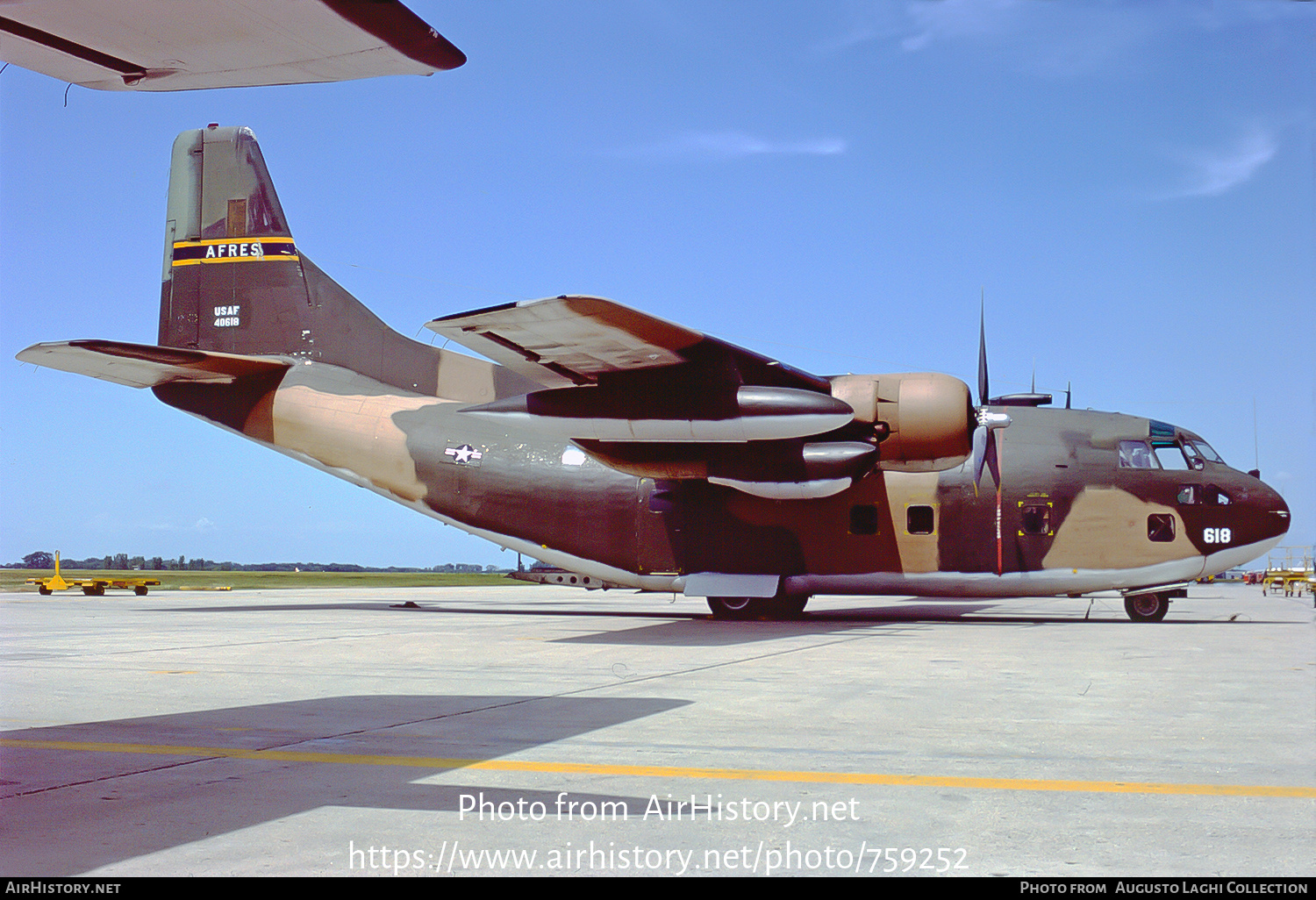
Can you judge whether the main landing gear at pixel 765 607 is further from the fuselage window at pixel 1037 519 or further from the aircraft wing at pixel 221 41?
the aircraft wing at pixel 221 41

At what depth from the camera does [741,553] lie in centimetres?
1934

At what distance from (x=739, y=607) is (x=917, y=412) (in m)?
5.72

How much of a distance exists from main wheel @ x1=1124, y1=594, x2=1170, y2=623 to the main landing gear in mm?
6235

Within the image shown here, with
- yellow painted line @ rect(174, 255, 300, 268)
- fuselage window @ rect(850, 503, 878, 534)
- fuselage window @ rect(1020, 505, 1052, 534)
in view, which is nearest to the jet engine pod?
fuselage window @ rect(850, 503, 878, 534)

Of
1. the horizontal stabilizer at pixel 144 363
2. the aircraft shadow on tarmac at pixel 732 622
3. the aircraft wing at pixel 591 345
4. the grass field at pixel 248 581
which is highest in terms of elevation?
the horizontal stabilizer at pixel 144 363

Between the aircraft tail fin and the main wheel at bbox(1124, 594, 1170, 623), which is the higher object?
the aircraft tail fin

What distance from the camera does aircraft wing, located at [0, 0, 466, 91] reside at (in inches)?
145

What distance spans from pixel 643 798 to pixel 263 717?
3.78 m

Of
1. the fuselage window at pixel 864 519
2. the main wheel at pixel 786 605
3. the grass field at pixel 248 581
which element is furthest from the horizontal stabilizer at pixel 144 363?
the grass field at pixel 248 581

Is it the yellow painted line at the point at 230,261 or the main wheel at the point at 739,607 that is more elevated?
the yellow painted line at the point at 230,261

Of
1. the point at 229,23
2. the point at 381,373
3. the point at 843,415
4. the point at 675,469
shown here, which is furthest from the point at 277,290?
the point at 229,23

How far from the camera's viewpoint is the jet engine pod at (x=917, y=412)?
54.0 ft

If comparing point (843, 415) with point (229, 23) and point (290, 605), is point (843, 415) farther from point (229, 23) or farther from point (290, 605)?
point (290, 605)

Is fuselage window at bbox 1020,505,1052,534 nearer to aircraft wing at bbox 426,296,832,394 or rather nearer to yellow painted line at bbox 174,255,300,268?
aircraft wing at bbox 426,296,832,394
